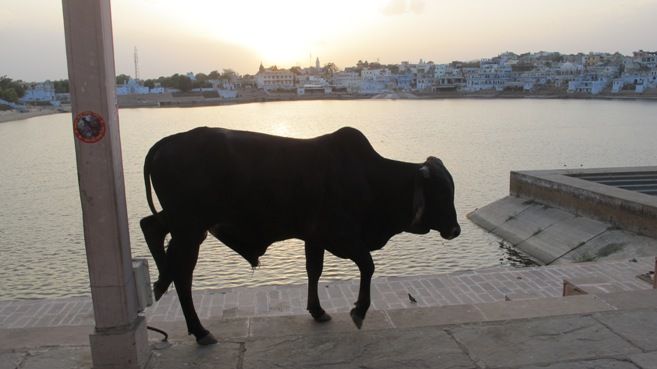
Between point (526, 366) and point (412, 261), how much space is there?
821 cm

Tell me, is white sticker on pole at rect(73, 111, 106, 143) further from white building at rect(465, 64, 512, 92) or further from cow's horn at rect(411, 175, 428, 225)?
white building at rect(465, 64, 512, 92)

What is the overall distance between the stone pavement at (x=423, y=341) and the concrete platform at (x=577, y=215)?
6.44 m

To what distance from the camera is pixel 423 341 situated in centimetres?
384

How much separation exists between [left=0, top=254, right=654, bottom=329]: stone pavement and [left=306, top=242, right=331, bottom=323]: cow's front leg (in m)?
2.74

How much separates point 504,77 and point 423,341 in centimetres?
15964

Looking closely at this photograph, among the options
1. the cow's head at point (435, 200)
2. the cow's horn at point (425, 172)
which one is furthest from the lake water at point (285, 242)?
the cow's horn at point (425, 172)

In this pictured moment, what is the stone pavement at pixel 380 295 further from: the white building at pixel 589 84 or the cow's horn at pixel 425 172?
the white building at pixel 589 84

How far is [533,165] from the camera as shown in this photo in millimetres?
26422

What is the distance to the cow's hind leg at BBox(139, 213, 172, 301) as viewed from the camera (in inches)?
154

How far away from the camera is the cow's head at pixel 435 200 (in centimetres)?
412

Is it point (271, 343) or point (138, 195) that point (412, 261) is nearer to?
point (271, 343)

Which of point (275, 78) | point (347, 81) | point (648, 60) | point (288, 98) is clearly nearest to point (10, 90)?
point (288, 98)

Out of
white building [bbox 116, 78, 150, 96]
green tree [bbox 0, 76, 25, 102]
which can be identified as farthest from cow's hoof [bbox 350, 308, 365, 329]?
white building [bbox 116, 78, 150, 96]

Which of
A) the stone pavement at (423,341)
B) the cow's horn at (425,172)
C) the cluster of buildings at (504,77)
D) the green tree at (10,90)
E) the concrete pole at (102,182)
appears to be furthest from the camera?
the cluster of buildings at (504,77)
